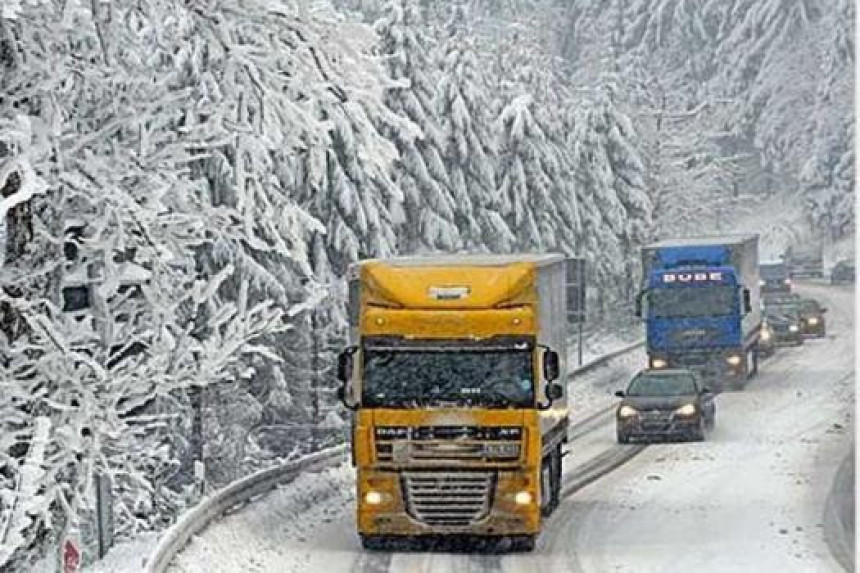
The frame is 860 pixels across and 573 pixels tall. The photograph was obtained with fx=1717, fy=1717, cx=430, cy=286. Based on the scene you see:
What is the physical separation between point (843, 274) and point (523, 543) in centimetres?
7520

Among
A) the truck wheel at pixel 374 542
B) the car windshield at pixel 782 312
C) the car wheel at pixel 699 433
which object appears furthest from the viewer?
the car windshield at pixel 782 312

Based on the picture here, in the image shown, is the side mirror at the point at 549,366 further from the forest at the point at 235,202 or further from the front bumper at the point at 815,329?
the front bumper at the point at 815,329

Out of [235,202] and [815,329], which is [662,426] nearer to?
[235,202]

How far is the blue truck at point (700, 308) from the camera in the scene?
42906 millimetres

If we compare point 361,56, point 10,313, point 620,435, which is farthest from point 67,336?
point 620,435

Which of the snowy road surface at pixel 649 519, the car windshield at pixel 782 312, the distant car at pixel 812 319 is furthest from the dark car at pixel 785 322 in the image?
the snowy road surface at pixel 649 519

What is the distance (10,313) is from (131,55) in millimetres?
2293

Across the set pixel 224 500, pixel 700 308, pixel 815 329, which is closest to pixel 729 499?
pixel 224 500

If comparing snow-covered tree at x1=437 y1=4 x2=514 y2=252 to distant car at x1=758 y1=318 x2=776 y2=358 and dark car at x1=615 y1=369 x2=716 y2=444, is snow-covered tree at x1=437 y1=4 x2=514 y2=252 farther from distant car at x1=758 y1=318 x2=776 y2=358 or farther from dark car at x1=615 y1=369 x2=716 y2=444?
dark car at x1=615 y1=369 x2=716 y2=444

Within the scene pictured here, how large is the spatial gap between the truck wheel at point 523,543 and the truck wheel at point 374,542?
1628 millimetres

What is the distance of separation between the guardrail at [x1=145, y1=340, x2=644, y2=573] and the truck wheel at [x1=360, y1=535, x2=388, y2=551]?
1.91 meters

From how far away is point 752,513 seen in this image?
24.3 meters

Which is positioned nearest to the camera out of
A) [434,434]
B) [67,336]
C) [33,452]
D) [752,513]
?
[33,452]

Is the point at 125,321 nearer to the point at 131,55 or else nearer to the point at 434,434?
the point at 131,55
